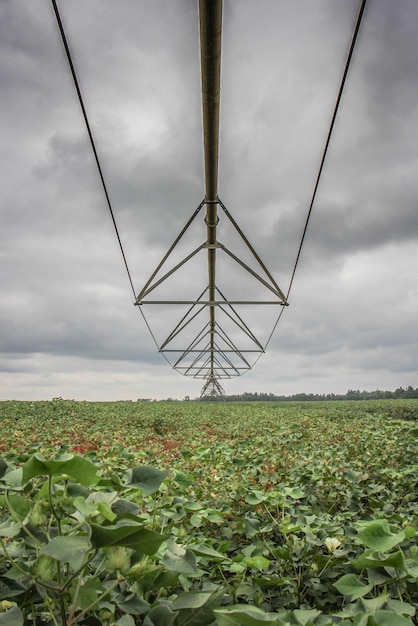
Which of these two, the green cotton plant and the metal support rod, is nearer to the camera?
the green cotton plant

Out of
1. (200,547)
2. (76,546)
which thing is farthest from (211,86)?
(76,546)

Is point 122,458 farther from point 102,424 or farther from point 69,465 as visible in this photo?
point 102,424

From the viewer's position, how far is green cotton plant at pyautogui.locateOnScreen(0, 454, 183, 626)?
85 centimetres

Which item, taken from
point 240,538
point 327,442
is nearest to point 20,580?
point 240,538

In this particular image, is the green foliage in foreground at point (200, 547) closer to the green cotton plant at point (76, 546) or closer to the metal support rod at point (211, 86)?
the green cotton plant at point (76, 546)

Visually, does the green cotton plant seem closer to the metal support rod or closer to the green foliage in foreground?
the green foliage in foreground

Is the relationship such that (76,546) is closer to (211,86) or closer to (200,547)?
(200,547)

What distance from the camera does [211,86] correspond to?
3189 mm

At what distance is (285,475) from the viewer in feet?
12.3

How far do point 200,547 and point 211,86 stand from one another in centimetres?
314

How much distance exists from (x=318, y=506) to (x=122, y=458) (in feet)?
5.36

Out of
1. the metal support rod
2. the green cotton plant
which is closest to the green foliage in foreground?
the green cotton plant

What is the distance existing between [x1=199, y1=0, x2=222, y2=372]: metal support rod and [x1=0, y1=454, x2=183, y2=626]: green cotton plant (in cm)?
263

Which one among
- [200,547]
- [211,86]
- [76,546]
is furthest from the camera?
[211,86]
